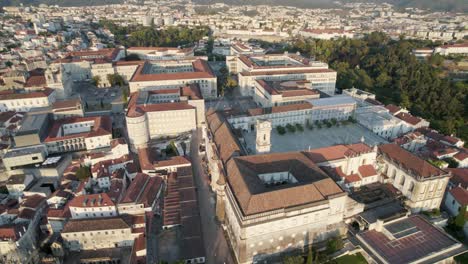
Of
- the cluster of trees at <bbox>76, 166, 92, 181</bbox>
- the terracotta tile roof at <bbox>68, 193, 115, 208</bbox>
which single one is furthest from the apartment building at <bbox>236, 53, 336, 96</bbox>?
the terracotta tile roof at <bbox>68, 193, 115, 208</bbox>

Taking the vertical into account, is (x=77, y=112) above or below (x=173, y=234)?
above

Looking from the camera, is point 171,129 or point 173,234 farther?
point 171,129

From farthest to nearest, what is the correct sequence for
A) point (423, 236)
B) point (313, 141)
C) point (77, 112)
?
point (77, 112)
point (313, 141)
point (423, 236)

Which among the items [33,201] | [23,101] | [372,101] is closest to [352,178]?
[372,101]

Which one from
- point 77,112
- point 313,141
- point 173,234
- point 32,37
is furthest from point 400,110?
point 32,37

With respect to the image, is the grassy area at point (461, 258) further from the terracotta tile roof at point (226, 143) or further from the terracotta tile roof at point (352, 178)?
the terracotta tile roof at point (226, 143)

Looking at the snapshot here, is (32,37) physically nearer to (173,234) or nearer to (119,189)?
(119,189)
